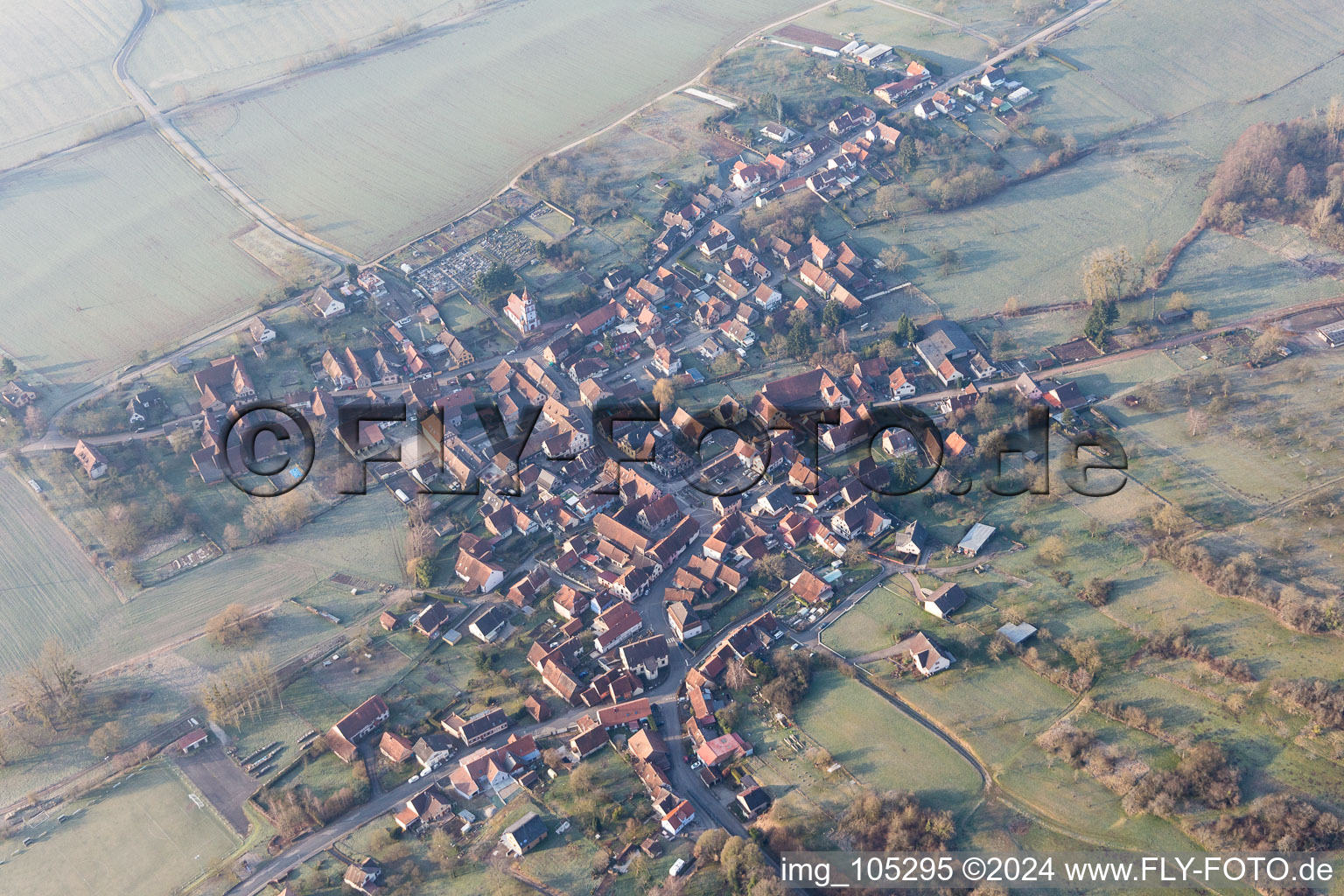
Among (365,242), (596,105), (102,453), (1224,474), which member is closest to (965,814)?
(1224,474)

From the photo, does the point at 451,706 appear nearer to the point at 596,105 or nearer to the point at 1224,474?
the point at 1224,474

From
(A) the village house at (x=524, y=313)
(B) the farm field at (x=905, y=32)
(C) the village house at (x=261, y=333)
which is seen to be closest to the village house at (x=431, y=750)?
(A) the village house at (x=524, y=313)

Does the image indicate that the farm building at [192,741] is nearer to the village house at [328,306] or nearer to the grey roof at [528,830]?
the grey roof at [528,830]

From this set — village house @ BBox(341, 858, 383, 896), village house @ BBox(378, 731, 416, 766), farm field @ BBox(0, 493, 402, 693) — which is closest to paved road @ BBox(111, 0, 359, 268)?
farm field @ BBox(0, 493, 402, 693)

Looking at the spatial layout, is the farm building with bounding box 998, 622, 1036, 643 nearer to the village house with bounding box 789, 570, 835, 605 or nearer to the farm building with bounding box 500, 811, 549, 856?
the village house with bounding box 789, 570, 835, 605

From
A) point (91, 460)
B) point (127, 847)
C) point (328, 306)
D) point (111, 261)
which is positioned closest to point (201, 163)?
point (111, 261)
